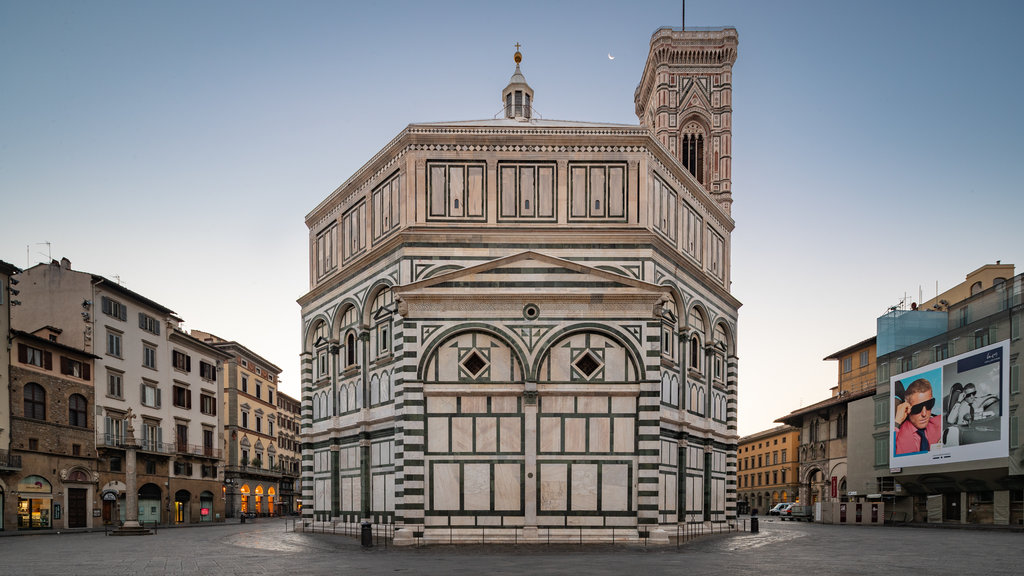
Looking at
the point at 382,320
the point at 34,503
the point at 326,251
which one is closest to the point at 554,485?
the point at 382,320

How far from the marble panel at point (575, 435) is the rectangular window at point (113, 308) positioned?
109 ft

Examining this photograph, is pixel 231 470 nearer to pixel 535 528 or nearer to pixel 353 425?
pixel 353 425

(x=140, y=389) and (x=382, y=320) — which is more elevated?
(x=382, y=320)

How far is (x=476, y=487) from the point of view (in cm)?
2944

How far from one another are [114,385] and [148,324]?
5.38 metres

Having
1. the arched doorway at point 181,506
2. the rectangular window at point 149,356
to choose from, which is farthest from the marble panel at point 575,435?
the arched doorway at point 181,506

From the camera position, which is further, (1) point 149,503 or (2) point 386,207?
(1) point 149,503

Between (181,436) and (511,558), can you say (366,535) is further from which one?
(181,436)

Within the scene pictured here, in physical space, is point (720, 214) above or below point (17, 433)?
above

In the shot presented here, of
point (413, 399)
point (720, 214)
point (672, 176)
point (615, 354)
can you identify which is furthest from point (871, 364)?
point (413, 399)

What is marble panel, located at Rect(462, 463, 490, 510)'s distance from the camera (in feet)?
96.3

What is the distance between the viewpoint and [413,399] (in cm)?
2988

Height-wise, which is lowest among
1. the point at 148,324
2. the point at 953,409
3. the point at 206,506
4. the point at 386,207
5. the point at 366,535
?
the point at 206,506

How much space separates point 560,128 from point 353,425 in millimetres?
14600
